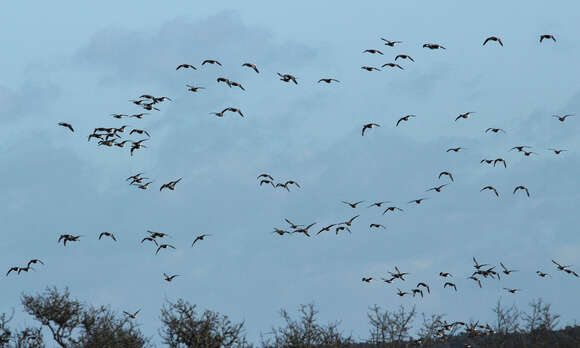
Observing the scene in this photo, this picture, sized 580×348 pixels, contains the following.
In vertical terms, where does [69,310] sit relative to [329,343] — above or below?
above

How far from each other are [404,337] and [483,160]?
13796mm

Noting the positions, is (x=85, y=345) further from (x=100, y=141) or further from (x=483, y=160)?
(x=483, y=160)

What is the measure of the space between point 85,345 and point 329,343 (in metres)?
21.9

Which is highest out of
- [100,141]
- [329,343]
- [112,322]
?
[100,141]

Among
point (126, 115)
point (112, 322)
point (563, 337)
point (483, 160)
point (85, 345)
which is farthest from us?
point (563, 337)

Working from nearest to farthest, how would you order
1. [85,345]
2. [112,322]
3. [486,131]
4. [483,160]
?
[486,131] < [483,160] < [85,345] < [112,322]

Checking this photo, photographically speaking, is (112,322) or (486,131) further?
(112,322)

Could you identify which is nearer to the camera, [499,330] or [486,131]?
[486,131]

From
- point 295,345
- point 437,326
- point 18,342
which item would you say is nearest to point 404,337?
point 437,326

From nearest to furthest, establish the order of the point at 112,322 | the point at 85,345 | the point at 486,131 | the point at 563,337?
the point at 486,131
the point at 85,345
the point at 112,322
the point at 563,337

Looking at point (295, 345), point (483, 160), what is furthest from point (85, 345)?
point (483, 160)

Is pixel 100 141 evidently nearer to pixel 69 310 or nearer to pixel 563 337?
pixel 69 310

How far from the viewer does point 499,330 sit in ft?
231

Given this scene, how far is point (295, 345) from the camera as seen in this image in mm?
54250
